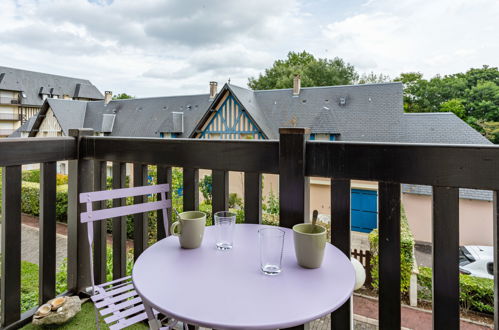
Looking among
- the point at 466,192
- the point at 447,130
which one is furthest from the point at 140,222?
the point at 447,130

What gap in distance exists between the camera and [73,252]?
1387 mm

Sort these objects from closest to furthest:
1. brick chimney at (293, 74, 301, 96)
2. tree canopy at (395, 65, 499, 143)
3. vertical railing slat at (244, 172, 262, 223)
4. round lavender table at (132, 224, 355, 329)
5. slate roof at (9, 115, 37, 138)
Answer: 1. round lavender table at (132, 224, 355, 329)
2. vertical railing slat at (244, 172, 262, 223)
3. tree canopy at (395, 65, 499, 143)
4. slate roof at (9, 115, 37, 138)
5. brick chimney at (293, 74, 301, 96)

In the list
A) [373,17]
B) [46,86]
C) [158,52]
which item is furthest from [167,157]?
[46,86]

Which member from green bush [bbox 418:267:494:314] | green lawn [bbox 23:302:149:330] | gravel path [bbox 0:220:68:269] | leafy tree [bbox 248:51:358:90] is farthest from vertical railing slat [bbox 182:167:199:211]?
leafy tree [bbox 248:51:358:90]

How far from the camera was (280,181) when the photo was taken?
0.93 m

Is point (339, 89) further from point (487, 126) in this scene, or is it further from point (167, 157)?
point (167, 157)

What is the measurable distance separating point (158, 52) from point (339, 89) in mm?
6383

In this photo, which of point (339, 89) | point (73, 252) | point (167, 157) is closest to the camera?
point (167, 157)

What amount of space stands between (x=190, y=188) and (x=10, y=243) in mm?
747

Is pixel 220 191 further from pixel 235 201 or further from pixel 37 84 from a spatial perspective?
pixel 37 84

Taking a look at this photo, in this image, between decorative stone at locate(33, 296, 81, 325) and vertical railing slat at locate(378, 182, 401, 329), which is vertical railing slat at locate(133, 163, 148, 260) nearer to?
decorative stone at locate(33, 296, 81, 325)

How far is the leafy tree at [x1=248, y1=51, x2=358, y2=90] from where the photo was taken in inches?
518

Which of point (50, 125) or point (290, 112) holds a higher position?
point (290, 112)

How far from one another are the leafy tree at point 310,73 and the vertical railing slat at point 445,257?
464 inches
